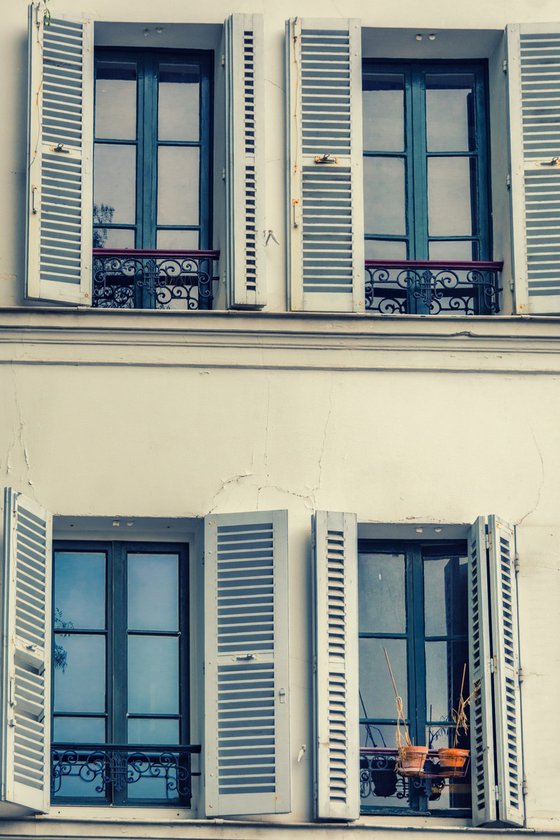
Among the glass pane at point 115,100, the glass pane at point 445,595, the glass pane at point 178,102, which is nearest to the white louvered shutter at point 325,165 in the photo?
the glass pane at point 178,102

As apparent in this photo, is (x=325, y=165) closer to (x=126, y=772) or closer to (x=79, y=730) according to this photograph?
(x=79, y=730)

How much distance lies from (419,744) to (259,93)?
13.0 feet

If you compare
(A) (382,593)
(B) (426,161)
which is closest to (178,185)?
(B) (426,161)

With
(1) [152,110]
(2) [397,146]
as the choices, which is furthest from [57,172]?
(2) [397,146]

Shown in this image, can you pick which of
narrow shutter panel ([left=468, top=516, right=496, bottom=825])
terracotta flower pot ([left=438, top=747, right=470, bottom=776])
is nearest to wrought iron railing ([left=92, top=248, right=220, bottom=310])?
narrow shutter panel ([left=468, top=516, right=496, bottom=825])

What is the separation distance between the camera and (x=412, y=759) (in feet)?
55.9

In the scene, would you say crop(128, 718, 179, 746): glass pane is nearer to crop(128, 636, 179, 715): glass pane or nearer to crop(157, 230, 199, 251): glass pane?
crop(128, 636, 179, 715): glass pane

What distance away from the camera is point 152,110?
1834 centimetres

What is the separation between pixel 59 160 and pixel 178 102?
0.99 meters

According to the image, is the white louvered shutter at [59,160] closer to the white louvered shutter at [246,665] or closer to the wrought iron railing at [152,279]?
the wrought iron railing at [152,279]

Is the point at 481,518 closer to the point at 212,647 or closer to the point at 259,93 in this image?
the point at 212,647

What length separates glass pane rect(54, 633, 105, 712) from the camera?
56.6 feet

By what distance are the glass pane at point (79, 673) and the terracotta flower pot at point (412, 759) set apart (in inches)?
68.4

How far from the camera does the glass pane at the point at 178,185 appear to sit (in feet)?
59.7
